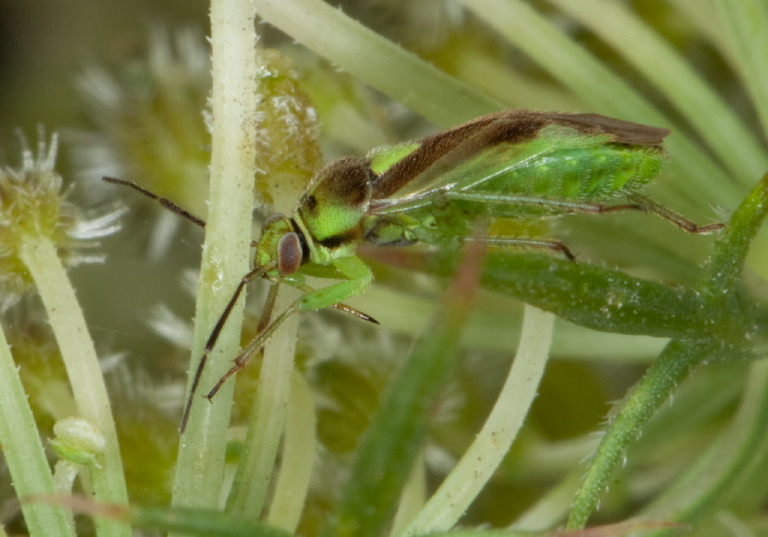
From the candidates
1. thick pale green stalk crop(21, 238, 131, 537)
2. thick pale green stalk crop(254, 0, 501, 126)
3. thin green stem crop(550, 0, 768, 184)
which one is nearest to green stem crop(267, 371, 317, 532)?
thick pale green stalk crop(21, 238, 131, 537)

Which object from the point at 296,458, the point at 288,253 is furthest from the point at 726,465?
the point at 288,253

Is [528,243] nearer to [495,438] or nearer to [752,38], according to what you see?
[495,438]

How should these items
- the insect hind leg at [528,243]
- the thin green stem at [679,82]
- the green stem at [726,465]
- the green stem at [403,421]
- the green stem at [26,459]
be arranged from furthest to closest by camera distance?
the thin green stem at [679,82] → the green stem at [726,465] → the insect hind leg at [528,243] → the green stem at [26,459] → the green stem at [403,421]

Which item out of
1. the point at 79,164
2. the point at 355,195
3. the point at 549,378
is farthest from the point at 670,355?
the point at 79,164

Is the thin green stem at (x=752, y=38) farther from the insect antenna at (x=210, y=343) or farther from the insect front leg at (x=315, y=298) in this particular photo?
the insect antenna at (x=210, y=343)

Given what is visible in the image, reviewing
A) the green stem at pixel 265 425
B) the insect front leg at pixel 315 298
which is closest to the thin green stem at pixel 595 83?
the insect front leg at pixel 315 298

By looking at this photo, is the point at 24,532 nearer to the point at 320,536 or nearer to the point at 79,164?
the point at 320,536
